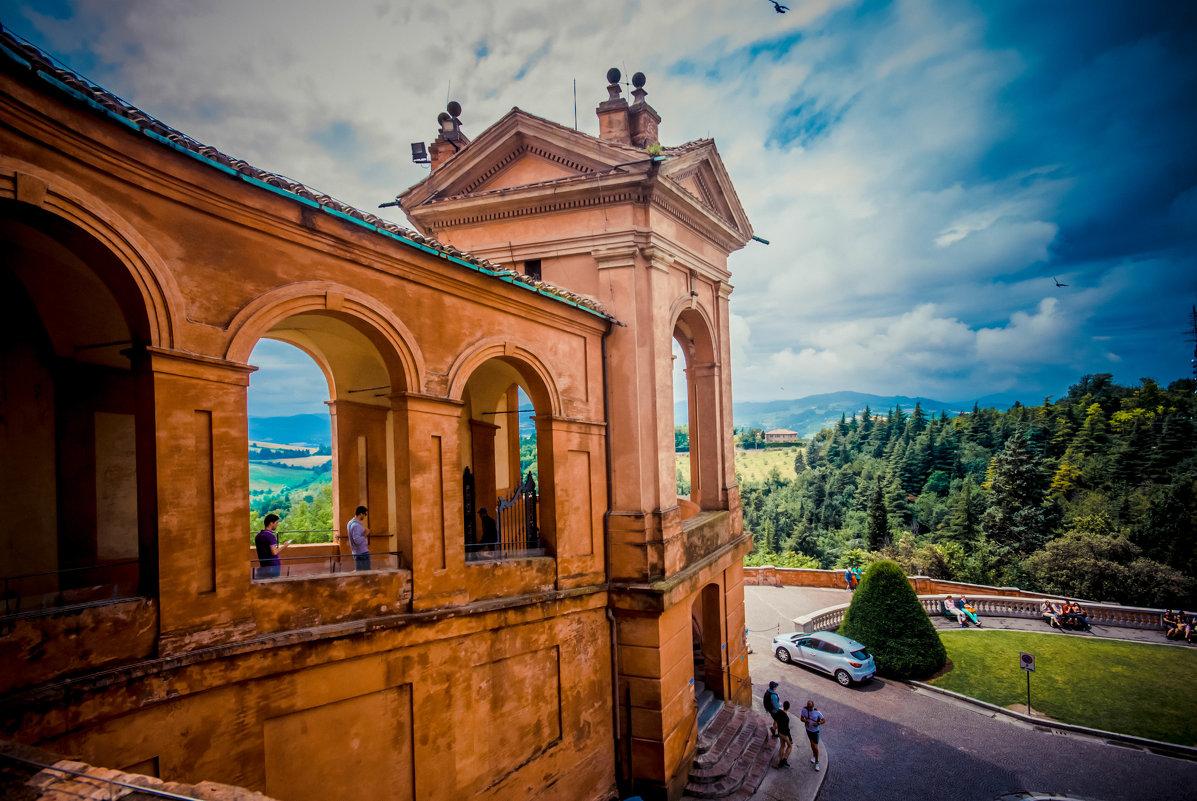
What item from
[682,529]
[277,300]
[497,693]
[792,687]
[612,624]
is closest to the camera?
[277,300]

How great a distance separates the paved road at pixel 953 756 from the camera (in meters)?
15.4

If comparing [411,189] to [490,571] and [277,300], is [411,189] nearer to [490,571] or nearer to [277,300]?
[277,300]

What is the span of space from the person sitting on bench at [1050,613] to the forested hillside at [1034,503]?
4.76 meters

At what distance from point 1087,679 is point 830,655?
31.8 feet

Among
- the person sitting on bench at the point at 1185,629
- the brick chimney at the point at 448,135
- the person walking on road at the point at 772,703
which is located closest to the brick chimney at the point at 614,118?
the brick chimney at the point at 448,135

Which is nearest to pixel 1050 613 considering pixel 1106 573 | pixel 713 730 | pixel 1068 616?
pixel 1068 616

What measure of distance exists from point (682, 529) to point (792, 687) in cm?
1218

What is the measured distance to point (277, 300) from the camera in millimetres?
7289

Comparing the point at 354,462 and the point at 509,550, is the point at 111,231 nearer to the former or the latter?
the point at 354,462

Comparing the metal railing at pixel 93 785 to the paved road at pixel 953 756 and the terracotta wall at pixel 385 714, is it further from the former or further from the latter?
the paved road at pixel 953 756

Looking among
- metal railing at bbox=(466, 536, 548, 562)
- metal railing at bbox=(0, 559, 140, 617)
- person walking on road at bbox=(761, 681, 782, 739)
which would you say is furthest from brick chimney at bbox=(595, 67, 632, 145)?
person walking on road at bbox=(761, 681, 782, 739)

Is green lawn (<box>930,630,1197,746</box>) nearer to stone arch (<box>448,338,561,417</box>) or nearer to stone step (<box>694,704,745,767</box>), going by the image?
stone step (<box>694,704,745,767</box>)

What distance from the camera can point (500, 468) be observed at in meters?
16.6

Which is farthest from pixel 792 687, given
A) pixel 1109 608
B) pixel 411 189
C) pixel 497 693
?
pixel 411 189
